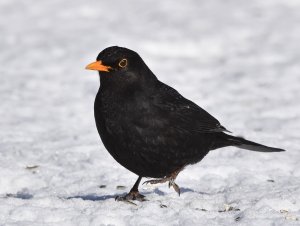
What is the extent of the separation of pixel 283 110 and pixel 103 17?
17.6ft

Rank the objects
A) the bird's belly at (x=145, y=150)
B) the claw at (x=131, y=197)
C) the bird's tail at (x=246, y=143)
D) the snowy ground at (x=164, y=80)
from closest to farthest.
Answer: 1. the bird's belly at (x=145, y=150)
2. the snowy ground at (x=164, y=80)
3. the claw at (x=131, y=197)
4. the bird's tail at (x=246, y=143)

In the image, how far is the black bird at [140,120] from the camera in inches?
225

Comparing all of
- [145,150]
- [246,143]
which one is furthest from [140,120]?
[246,143]

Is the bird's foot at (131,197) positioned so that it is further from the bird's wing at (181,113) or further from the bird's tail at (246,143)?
the bird's tail at (246,143)

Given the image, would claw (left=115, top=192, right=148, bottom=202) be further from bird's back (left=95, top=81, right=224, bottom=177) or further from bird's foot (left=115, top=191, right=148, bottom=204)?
A: bird's back (left=95, top=81, right=224, bottom=177)

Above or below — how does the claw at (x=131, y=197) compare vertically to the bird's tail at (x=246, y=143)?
below

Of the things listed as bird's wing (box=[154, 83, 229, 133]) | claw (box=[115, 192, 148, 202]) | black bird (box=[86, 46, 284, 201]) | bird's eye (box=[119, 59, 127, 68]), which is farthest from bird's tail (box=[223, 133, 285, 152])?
bird's eye (box=[119, 59, 127, 68])

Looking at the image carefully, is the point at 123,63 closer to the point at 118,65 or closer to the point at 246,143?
the point at 118,65

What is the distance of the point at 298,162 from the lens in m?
7.61

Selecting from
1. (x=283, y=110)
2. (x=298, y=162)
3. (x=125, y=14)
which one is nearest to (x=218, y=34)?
(x=125, y=14)

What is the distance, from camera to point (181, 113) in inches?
243

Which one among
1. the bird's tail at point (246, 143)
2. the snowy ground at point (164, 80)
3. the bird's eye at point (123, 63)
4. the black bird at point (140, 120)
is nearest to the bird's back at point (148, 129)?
the black bird at point (140, 120)

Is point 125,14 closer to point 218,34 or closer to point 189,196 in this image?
point 218,34

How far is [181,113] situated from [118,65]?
0.73 m
